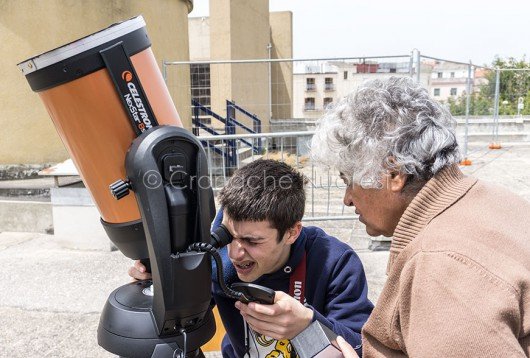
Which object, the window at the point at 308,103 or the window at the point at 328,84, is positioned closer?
the window at the point at 328,84

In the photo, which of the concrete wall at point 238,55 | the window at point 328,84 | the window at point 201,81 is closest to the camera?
the window at point 328,84

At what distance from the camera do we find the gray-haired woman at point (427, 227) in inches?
31.9

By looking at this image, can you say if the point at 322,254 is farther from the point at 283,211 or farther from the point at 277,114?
the point at 277,114

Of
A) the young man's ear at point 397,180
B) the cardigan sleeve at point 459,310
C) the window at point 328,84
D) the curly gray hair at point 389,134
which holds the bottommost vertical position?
the cardigan sleeve at point 459,310

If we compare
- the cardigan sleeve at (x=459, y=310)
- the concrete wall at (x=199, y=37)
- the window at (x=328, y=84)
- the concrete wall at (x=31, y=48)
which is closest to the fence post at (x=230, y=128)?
the window at (x=328, y=84)

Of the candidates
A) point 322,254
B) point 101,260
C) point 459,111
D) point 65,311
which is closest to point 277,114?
point 459,111

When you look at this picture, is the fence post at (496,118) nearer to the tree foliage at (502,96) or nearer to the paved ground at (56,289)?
the tree foliage at (502,96)

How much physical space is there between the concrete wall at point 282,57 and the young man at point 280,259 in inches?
538

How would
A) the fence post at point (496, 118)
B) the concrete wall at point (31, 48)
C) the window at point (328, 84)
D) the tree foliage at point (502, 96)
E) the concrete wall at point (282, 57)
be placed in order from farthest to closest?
1. the concrete wall at point (282, 57)
2. the window at point (328, 84)
3. the fence post at point (496, 118)
4. the tree foliage at point (502, 96)
5. the concrete wall at point (31, 48)

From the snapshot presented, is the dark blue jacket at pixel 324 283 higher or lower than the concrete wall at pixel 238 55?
lower

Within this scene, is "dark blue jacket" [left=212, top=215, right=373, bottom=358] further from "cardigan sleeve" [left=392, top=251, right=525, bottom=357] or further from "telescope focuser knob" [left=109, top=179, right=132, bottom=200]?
"cardigan sleeve" [left=392, top=251, right=525, bottom=357]

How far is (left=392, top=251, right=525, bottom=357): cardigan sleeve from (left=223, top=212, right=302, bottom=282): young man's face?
636 mm

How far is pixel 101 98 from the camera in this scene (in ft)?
3.84

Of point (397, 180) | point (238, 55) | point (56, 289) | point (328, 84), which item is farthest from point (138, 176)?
point (238, 55)
